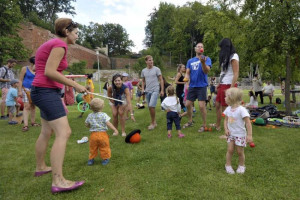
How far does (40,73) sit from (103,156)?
1753 millimetres

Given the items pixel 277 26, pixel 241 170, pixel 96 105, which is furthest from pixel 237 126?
pixel 277 26

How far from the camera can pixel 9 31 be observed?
2619cm

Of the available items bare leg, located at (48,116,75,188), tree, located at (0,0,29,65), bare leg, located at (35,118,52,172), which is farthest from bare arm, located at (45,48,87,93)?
tree, located at (0,0,29,65)

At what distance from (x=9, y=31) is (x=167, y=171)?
30.7 m

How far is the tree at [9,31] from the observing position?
24.1 metres

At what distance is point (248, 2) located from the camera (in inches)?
313

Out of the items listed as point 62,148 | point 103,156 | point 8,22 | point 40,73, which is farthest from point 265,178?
point 8,22

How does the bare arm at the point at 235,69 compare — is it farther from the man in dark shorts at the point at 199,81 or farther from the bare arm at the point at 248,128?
the bare arm at the point at 248,128

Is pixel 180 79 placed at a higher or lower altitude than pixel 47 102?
higher

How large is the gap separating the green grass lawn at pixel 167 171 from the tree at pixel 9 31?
953 inches

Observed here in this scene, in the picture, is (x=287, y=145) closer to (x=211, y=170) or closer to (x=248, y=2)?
(x=211, y=170)

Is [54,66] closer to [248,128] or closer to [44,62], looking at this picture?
[44,62]

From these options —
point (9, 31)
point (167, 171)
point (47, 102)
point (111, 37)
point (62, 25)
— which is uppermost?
point (111, 37)

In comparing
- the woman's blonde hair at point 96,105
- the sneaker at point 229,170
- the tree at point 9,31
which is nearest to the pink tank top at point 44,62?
the woman's blonde hair at point 96,105
